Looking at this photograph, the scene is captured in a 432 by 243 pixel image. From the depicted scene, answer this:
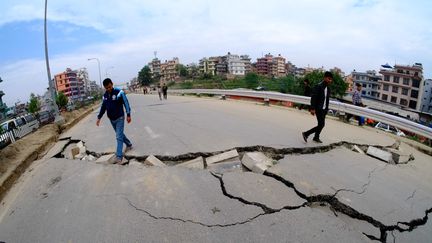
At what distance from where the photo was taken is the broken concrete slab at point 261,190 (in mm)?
3102

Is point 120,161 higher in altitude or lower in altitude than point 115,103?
lower

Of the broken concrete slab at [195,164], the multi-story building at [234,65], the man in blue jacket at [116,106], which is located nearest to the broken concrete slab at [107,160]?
the man in blue jacket at [116,106]

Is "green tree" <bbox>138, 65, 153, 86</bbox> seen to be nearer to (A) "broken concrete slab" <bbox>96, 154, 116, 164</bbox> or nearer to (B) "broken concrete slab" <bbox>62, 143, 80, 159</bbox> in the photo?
(B) "broken concrete slab" <bbox>62, 143, 80, 159</bbox>

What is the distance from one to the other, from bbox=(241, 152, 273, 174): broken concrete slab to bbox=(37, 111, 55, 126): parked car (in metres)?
10.7

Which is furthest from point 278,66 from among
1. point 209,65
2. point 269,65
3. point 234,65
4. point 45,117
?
point 45,117

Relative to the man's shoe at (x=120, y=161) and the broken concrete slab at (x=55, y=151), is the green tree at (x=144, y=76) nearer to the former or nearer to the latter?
the broken concrete slab at (x=55, y=151)

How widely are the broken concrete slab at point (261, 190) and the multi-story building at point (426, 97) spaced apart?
6113 cm

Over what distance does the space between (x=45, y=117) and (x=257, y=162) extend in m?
12.5

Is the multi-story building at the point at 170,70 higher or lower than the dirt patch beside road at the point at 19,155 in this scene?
higher

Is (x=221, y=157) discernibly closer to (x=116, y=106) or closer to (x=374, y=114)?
(x=116, y=106)

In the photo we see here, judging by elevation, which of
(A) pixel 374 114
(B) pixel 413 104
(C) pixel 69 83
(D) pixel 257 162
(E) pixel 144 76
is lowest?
(B) pixel 413 104

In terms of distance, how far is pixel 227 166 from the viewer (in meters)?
4.29

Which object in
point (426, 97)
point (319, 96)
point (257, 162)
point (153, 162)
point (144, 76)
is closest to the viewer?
point (257, 162)

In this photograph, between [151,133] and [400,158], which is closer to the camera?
[400,158]
